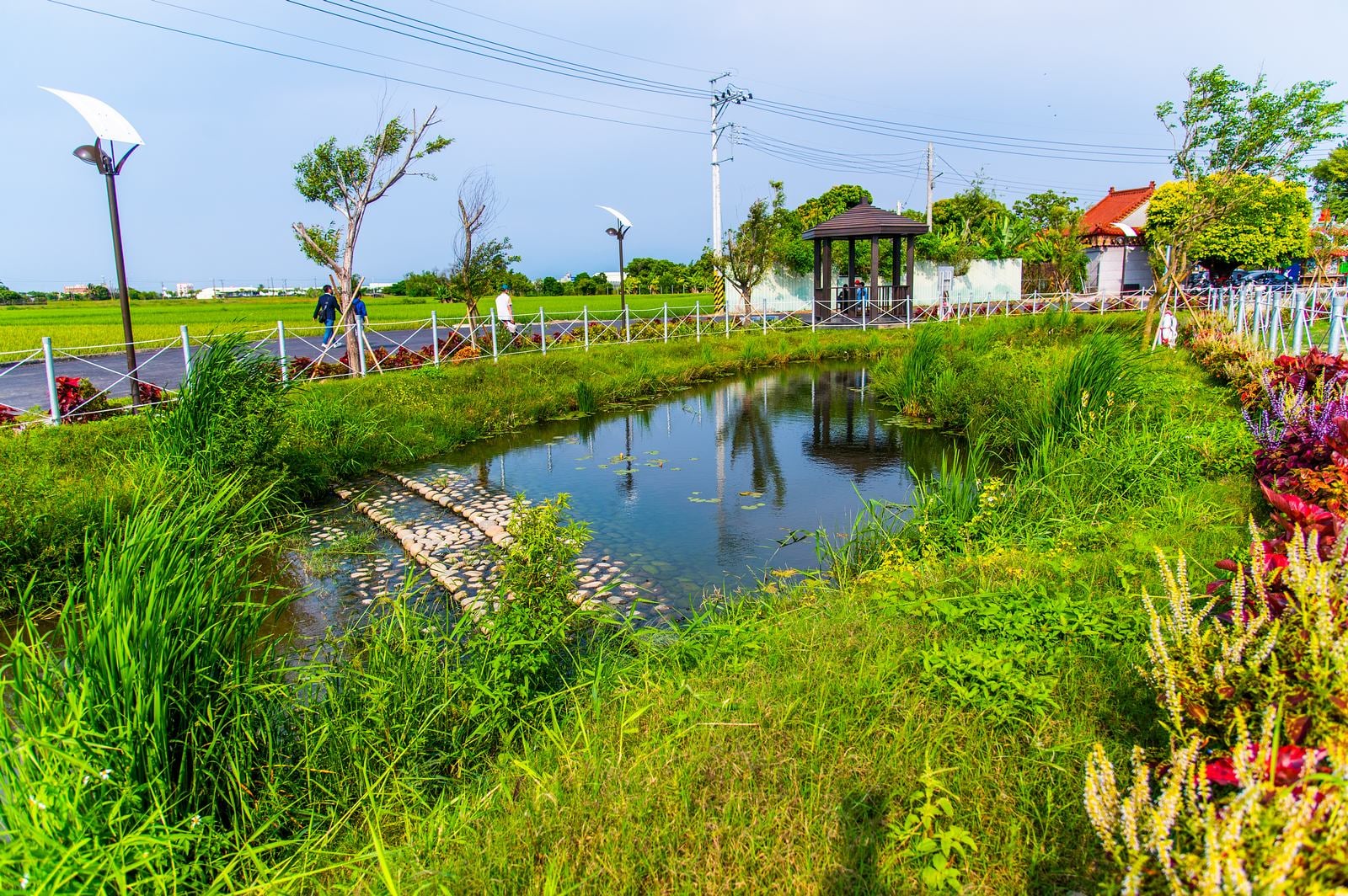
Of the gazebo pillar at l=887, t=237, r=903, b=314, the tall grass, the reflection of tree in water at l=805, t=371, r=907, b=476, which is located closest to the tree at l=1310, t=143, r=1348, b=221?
the gazebo pillar at l=887, t=237, r=903, b=314

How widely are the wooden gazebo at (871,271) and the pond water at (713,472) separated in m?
7.97

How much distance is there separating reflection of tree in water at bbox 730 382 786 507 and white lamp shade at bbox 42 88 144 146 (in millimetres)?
6481

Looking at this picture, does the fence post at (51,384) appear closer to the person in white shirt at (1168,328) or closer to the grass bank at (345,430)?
the grass bank at (345,430)

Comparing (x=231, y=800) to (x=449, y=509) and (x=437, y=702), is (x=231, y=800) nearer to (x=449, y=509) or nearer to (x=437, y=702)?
(x=437, y=702)

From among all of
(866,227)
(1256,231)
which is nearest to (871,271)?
(866,227)

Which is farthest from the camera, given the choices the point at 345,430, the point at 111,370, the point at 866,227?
the point at 866,227

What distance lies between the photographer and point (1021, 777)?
222 centimetres

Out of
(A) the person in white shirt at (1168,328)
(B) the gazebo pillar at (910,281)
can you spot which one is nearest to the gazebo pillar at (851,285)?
(B) the gazebo pillar at (910,281)

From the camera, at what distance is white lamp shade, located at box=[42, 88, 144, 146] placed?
22.4 feet

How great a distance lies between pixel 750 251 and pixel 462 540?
1606cm

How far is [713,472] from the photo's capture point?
337 inches

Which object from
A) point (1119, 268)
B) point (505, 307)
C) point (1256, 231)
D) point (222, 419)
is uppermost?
point (1256, 231)

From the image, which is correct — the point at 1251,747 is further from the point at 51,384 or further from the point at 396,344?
the point at 396,344

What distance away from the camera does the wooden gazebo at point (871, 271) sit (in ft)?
66.1
